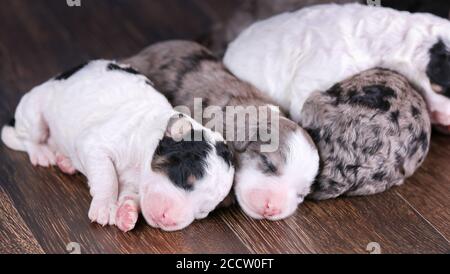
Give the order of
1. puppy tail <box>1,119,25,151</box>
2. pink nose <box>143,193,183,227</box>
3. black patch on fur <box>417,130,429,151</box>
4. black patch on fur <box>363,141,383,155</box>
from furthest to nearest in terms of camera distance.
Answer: puppy tail <box>1,119,25,151</box>
black patch on fur <box>417,130,429,151</box>
black patch on fur <box>363,141,383,155</box>
pink nose <box>143,193,183,227</box>

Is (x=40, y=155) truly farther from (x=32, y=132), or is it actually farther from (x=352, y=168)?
(x=352, y=168)

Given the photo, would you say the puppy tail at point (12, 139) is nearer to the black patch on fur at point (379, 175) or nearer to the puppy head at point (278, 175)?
the puppy head at point (278, 175)

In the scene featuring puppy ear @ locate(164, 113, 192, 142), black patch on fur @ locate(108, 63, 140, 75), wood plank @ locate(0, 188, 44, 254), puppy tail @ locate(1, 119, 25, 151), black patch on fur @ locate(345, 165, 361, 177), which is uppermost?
black patch on fur @ locate(108, 63, 140, 75)

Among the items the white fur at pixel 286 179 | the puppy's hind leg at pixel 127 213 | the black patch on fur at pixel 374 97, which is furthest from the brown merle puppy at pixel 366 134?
the puppy's hind leg at pixel 127 213

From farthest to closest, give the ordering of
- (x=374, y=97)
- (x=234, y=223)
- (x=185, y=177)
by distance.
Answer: (x=374, y=97), (x=234, y=223), (x=185, y=177)

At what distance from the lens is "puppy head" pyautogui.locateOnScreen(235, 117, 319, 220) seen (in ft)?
9.21

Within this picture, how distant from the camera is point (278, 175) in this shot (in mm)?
2822

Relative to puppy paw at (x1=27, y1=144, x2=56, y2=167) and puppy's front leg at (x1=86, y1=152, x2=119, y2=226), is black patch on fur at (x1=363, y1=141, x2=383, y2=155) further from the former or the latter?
puppy paw at (x1=27, y1=144, x2=56, y2=167)

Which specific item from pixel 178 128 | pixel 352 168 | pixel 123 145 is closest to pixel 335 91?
pixel 352 168

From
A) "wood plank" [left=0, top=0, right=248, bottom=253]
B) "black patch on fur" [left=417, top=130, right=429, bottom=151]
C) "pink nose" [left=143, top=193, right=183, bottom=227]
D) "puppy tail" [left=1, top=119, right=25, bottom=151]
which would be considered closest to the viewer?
"pink nose" [left=143, top=193, right=183, bottom=227]

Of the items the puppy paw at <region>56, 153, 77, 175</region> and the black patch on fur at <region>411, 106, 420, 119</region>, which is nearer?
the black patch on fur at <region>411, 106, 420, 119</region>

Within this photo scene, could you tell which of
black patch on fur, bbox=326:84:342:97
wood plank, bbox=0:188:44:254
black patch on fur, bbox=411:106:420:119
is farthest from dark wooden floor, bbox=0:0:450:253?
black patch on fur, bbox=326:84:342:97

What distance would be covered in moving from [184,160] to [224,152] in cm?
16
